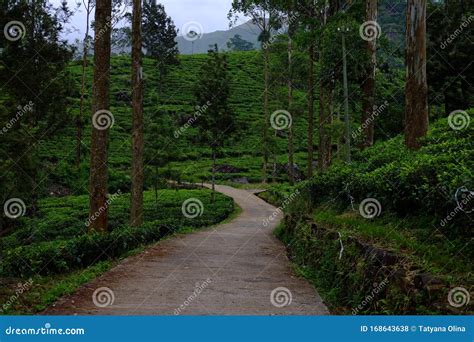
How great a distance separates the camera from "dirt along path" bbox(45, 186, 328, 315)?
7043 mm

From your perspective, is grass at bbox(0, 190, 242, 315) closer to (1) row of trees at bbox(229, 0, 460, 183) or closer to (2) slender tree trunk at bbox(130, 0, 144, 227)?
(2) slender tree trunk at bbox(130, 0, 144, 227)

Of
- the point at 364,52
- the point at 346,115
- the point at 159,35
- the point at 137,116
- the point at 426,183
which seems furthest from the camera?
the point at 159,35

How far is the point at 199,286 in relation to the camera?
895cm

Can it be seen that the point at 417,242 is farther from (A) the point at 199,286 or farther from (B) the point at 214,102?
(B) the point at 214,102

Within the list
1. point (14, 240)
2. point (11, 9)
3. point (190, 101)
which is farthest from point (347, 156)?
point (190, 101)

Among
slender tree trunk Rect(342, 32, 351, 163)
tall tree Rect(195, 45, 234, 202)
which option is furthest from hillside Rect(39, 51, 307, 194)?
slender tree trunk Rect(342, 32, 351, 163)

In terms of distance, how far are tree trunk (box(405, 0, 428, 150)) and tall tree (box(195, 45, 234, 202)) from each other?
1987cm

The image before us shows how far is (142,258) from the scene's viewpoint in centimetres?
1237

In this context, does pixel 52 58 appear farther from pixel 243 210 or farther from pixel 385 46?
pixel 385 46

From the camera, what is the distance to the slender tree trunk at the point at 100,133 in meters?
12.5

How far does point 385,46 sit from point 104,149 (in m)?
12.3

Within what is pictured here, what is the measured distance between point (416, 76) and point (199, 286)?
314 inches

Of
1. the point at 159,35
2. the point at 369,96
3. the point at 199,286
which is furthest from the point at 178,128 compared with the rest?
the point at 159,35

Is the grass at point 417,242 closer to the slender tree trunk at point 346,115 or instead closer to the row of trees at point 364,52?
the row of trees at point 364,52
